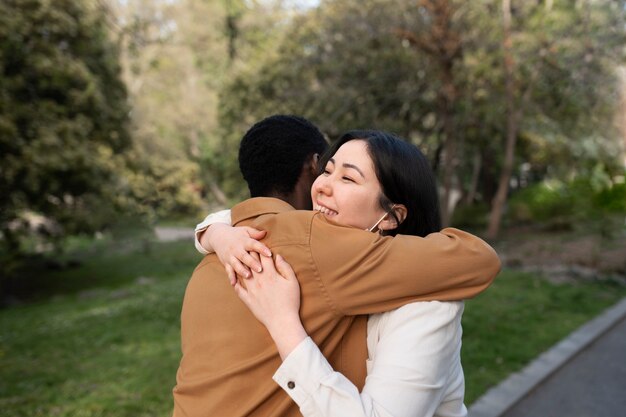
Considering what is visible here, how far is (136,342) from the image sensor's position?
7.16 metres

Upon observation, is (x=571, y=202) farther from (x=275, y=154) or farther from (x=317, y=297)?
(x=317, y=297)

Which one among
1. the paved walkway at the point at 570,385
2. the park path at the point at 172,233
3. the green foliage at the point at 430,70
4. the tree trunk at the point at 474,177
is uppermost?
the green foliage at the point at 430,70

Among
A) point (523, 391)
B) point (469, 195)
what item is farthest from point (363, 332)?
point (469, 195)

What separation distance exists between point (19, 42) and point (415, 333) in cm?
1152

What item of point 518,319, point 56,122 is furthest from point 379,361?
point 56,122

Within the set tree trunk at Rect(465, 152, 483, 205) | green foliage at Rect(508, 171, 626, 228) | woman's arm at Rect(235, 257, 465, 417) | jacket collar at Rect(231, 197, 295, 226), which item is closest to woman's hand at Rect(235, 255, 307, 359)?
woman's arm at Rect(235, 257, 465, 417)

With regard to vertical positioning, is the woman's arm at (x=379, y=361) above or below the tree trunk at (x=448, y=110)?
above

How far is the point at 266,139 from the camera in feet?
5.65

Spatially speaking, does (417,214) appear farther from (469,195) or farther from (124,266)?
(469,195)

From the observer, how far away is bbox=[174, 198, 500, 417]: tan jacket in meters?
1.21

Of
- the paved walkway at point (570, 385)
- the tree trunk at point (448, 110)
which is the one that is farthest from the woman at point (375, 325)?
the tree trunk at point (448, 110)

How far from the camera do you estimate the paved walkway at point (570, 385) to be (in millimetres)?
4355

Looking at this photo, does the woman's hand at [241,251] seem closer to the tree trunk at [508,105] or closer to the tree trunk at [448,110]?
the tree trunk at [448,110]

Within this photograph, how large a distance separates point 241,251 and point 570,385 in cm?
463
